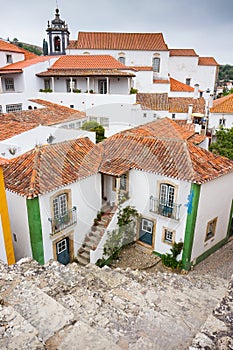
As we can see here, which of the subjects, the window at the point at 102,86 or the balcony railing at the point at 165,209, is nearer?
the balcony railing at the point at 165,209

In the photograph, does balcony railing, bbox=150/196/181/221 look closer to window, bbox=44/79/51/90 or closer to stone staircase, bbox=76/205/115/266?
stone staircase, bbox=76/205/115/266

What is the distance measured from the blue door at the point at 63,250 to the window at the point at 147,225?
4303mm

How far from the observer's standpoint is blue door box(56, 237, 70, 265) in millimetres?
13367

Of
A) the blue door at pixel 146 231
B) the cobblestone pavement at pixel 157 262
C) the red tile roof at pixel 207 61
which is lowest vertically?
the cobblestone pavement at pixel 157 262

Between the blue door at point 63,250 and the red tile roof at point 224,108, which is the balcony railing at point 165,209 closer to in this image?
the blue door at point 63,250

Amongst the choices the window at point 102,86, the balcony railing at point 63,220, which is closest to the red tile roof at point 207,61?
the window at point 102,86

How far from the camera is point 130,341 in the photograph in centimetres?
490

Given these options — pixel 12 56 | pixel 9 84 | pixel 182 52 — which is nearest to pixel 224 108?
pixel 182 52

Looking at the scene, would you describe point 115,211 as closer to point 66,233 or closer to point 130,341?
point 66,233

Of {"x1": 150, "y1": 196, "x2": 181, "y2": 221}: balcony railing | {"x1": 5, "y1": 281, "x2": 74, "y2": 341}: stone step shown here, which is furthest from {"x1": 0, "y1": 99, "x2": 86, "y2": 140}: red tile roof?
{"x1": 5, "y1": 281, "x2": 74, "y2": 341}: stone step

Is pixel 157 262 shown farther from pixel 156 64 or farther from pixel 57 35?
pixel 57 35

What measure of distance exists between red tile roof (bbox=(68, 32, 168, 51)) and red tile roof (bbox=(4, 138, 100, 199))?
30.5m

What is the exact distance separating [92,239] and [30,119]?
10667 millimetres

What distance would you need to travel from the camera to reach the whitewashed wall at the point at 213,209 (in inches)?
524
